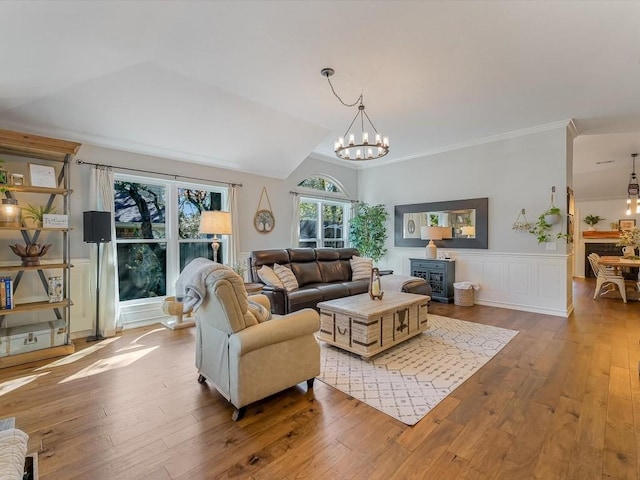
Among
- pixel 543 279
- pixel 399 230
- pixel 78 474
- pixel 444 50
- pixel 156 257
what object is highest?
pixel 444 50

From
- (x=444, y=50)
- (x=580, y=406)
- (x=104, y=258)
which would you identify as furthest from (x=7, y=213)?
(x=580, y=406)

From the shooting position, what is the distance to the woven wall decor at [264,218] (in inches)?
224

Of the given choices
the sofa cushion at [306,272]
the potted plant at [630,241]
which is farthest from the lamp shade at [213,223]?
the potted plant at [630,241]

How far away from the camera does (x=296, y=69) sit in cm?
321

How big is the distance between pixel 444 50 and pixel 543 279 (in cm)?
410

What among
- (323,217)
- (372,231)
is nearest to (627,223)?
(372,231)

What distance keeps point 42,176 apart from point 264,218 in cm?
317

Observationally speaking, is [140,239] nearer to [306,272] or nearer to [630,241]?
[306,272]

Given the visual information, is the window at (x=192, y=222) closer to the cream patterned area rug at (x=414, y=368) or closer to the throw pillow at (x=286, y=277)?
the throw pillow at (x=286, y=277)

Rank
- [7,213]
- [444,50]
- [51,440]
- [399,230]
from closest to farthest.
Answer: [51,440], [444,50], [7,213], [399,230]

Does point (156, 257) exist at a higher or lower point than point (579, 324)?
higher

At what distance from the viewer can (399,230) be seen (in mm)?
6945

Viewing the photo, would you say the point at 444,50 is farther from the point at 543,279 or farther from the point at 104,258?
the point at 104,258

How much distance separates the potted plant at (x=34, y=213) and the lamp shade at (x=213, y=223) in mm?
1717
